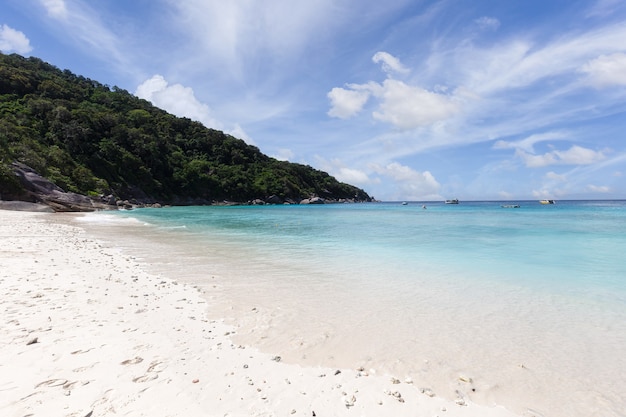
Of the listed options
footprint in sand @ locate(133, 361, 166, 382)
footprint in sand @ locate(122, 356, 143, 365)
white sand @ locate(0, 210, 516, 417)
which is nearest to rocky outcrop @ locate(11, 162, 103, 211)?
white sand @ locate(0, 210, 516, 417)

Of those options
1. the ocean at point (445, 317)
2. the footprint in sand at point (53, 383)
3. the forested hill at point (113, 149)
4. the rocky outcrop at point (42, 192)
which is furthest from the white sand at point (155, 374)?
the forested hill at point (113, 149)

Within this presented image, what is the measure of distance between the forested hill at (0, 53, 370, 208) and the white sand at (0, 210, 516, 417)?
4005 cm

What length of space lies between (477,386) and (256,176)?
122545 mm

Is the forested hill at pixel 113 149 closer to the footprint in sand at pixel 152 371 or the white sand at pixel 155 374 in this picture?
the white sand at pixel 155 374

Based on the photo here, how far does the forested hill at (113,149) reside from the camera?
183 ft

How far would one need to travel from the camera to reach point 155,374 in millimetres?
4082

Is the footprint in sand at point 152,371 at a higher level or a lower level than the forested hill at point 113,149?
lower

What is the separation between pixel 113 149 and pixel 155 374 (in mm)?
84222

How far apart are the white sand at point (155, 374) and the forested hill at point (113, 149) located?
4005cm

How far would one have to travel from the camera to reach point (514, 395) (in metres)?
4.08

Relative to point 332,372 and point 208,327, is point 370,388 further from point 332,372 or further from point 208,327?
point 208,327

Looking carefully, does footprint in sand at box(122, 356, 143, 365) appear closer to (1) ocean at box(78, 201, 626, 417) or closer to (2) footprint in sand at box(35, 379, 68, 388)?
(2) footprint in sand at box(35, 379, 68, 388)

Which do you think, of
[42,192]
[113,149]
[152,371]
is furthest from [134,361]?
[113,149]

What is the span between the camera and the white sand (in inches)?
138
